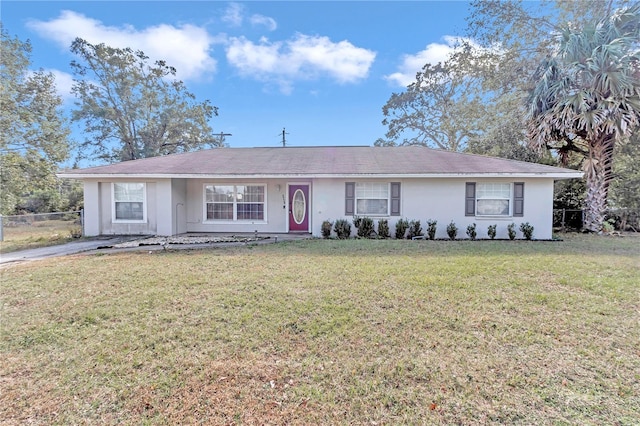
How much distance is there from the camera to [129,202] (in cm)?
1201

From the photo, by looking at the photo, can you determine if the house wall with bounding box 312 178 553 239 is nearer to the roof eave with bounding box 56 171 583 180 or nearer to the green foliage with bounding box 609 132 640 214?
the roof eave with bounding box 56 171 583 180

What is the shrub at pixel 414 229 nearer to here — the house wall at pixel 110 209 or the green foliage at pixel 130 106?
the house wall at pixel 110 209

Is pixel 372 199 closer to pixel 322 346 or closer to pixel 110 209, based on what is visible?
pixel 322 346

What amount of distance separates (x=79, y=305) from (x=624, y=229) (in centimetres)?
1955

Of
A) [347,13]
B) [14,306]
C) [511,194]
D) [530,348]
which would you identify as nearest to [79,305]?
[14,306]

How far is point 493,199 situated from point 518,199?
876 millimetres

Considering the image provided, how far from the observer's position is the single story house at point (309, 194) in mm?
11352

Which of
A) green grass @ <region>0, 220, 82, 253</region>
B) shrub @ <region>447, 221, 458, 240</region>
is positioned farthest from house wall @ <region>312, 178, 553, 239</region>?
green grass @ <region>0, 220, 82, 253</region>

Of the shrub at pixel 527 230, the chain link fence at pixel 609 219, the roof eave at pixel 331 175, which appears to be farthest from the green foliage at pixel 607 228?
the shrub at pixel 527 230

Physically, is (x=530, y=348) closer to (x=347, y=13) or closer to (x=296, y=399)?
(x=296, y=399)

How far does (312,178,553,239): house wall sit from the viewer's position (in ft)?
37.2

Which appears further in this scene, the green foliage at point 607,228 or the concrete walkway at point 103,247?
the green foliage at point 607,228

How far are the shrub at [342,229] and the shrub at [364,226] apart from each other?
34 cm

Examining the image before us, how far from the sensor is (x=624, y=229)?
13797mm
